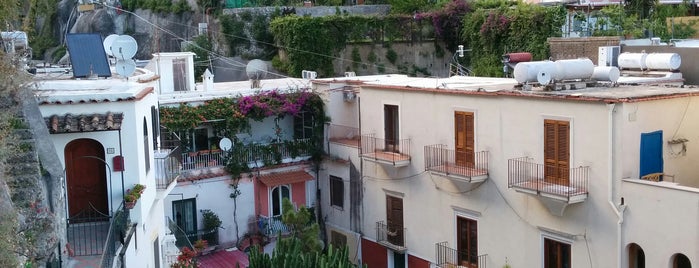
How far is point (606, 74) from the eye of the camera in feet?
73.7

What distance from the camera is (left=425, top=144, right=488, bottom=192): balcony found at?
23094 mm

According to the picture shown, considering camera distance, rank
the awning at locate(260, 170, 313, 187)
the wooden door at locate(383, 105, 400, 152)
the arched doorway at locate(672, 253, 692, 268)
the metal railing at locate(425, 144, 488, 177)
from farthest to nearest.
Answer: the awning at locate(260, 170, 313, 187) < the wooden door at locate(383, 105, 400, 152) < the metal railing at locate(425, 144, 488, 177) < the arched doorway at locate(672, 253, 692, 268)

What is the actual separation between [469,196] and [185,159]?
9869 mm

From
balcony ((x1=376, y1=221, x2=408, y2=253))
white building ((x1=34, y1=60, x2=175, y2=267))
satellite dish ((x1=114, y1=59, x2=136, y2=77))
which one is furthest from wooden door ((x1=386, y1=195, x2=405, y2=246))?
white building ((x1=34, y1=60, x2=175, y2=267))

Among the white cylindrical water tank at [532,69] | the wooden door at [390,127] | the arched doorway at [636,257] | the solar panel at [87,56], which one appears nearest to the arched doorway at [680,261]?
the arched doorway at [636,257]

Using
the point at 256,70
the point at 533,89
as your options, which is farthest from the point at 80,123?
the point at 256,70

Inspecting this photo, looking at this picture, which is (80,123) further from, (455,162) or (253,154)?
(253,154)

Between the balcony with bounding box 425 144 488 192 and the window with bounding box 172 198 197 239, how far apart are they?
8368 mm

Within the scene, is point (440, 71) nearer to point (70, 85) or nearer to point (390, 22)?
point (390, 22)

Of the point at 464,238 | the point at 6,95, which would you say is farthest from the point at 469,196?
the point at 6,95

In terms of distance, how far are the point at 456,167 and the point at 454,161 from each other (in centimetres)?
31

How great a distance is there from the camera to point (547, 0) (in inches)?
1513

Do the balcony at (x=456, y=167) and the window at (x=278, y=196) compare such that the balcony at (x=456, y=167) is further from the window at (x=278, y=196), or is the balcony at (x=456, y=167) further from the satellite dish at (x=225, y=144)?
the satellite dish at (x=225, y=144)

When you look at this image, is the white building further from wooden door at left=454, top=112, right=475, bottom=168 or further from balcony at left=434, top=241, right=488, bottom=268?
balcony at left=434, top=241, right=488, bottom=268
